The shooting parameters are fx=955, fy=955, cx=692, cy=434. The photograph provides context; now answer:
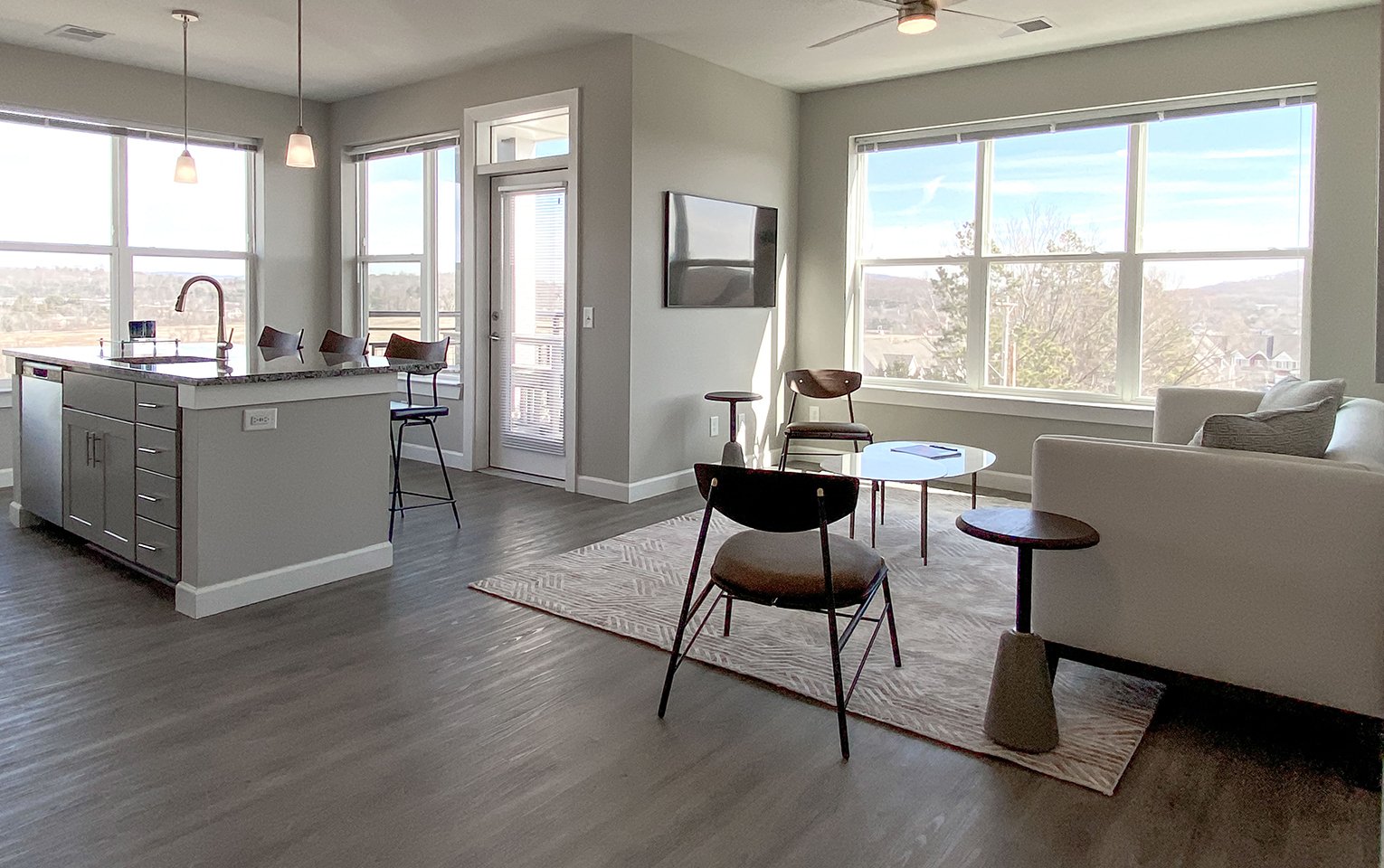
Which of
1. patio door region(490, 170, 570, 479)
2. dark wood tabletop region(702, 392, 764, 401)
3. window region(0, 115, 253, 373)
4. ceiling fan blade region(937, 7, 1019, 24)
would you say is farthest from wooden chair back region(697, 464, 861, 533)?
window region(0, 115, 253, 373)

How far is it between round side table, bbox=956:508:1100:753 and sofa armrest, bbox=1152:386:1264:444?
2415 mm

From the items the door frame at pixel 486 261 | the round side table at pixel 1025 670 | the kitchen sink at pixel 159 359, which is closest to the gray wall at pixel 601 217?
the door frame at pixel 486 261

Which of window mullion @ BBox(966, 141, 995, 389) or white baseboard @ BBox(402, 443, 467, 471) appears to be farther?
white baseboard @ BBox(402, 443, 467, 471)

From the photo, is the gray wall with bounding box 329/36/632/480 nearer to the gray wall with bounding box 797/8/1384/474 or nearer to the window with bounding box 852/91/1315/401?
the gray wall with bounding box 797/8/1384/474

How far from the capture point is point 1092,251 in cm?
567

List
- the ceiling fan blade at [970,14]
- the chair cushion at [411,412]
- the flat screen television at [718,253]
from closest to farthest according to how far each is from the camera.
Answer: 1. the chair cushion at [411,412]
2. the ceiling fan blade at [970,14]
3. the flat screen television at [718,253]

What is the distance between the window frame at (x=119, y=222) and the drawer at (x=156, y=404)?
2.84m

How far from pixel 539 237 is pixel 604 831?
14.9ft

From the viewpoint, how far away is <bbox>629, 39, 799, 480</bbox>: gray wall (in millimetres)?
5469

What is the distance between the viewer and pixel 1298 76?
487cm

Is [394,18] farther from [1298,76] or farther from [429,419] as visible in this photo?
[1298,76]

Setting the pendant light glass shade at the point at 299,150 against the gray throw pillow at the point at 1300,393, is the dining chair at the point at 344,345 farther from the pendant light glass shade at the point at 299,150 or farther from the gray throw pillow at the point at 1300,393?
the gray throw pillow at the point at 1300,393

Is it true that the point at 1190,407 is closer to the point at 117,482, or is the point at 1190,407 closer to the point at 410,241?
the point at 117,482

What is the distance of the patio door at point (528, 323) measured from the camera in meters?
5.96
